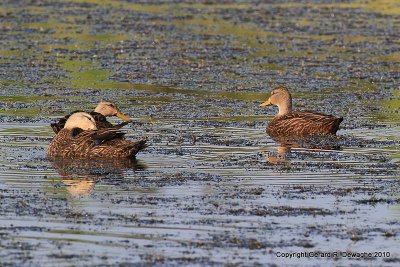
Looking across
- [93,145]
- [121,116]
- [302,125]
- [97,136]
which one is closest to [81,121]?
[97,136]

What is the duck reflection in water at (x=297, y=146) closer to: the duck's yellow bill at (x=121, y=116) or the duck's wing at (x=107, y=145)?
the duck's wing at (x=107, y=145)

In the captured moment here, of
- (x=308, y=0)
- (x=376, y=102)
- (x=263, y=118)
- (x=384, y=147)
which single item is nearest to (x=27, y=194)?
(x=384, y=147)

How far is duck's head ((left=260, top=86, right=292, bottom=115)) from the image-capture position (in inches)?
745

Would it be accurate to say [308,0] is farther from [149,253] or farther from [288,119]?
[149,253]

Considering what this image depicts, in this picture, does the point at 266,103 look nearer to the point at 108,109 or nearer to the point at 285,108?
the point at 285,108

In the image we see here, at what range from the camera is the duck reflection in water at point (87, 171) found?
12.8 m

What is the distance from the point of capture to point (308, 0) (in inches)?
1478

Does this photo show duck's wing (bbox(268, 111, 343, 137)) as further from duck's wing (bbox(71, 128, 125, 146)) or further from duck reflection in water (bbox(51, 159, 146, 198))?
duck reflection in water (bbox(51, 159, 146, 198))

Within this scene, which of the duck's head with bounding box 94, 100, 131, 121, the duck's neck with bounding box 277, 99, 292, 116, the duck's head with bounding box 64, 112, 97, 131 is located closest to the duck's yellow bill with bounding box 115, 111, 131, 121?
the duck's head with bounding box 94, 100, 131, 121

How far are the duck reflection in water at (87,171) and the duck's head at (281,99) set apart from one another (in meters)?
4.68

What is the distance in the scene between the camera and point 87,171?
14039mm

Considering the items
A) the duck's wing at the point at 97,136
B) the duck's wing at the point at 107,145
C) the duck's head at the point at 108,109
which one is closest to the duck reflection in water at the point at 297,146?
the duck's wing at the point at 107,145

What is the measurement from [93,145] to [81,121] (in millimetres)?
767

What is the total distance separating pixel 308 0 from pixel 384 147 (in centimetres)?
2214
